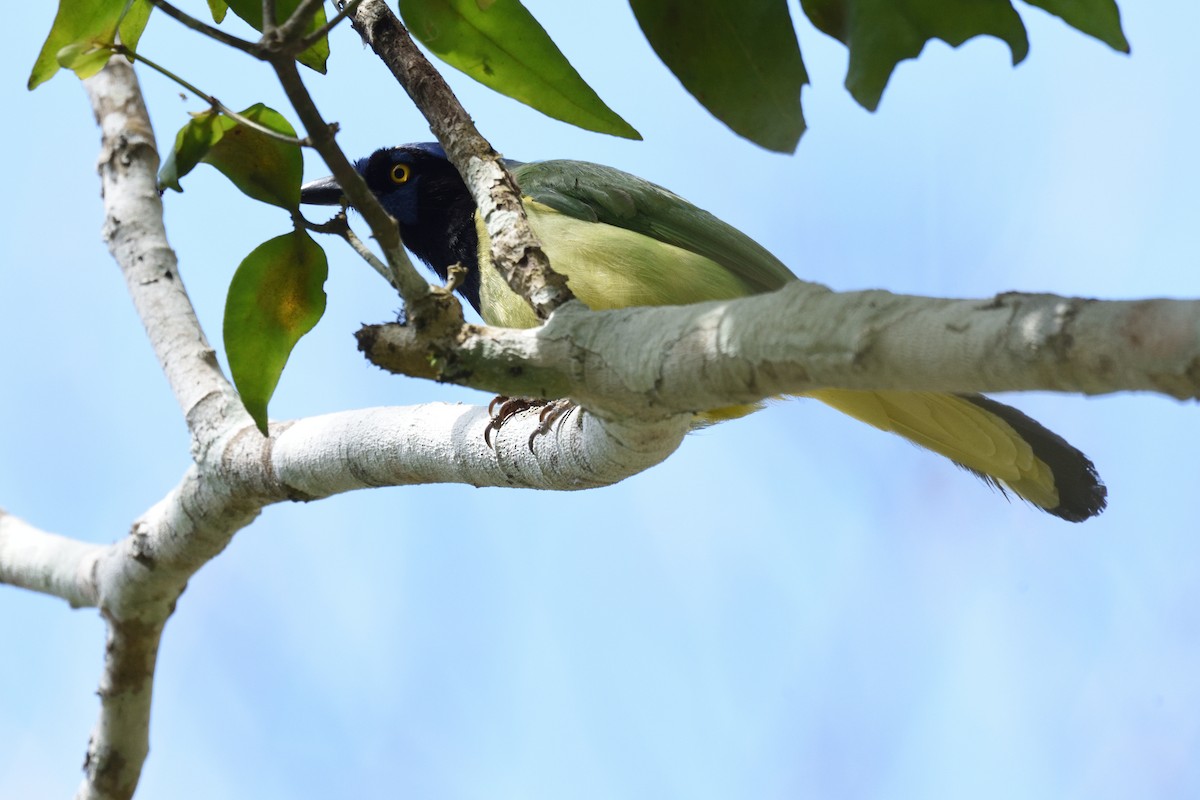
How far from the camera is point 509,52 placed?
252 cm

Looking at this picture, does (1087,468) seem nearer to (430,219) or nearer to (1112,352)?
(1112,352)

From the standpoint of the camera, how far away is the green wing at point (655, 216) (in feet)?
13.3

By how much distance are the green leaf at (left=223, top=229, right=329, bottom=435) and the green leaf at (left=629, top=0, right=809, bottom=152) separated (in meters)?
1.11

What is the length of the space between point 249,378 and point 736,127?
1404 millimetres

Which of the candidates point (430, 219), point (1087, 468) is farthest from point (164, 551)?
point (1087, 468)

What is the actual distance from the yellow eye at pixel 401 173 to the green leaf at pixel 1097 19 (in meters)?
3.61

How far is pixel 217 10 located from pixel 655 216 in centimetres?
167

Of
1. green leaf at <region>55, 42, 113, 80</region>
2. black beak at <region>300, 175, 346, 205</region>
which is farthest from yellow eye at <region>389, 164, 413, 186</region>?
green leaf at <region>55, 42, 113, 80</region>

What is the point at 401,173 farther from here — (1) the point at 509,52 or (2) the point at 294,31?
(2) the point at 294,31

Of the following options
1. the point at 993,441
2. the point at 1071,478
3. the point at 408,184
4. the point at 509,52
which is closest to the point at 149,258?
the point at 408,184

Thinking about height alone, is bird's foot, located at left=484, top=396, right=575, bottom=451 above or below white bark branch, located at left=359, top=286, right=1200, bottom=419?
above

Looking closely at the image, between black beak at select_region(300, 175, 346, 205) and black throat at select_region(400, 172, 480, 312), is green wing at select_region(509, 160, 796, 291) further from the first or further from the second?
black beak at select_region(300, 175, 346, 205)

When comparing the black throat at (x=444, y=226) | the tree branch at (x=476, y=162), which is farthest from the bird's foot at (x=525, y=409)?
the black throat at (x=444, y=226)

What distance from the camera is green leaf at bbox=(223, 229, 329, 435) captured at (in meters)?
2.67
